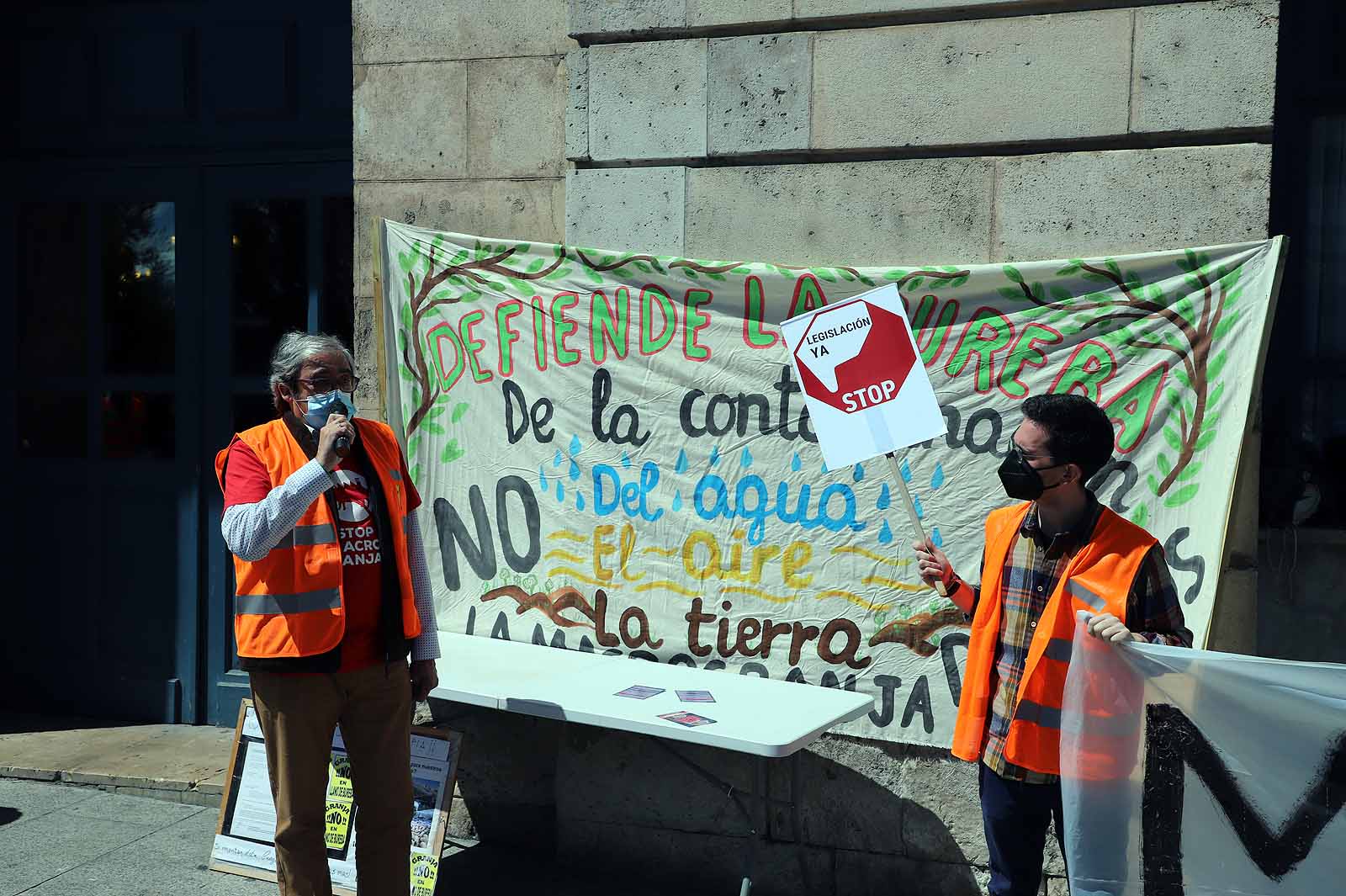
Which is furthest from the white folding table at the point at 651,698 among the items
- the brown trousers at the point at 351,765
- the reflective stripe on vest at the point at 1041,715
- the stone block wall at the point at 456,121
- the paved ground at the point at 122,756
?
the paved ground at the point at 122,756

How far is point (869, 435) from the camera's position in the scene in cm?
355

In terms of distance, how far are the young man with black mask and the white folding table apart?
64cm

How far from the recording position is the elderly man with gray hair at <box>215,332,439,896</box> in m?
3.46

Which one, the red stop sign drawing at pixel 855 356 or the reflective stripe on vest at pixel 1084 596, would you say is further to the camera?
the red stop sign drawing at pixel 855 356

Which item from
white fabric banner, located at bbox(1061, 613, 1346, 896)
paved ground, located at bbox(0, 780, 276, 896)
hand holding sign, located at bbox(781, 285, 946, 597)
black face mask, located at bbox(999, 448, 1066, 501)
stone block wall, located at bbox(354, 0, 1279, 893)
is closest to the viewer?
white fabric banner, located at bbox(1061, 613, 1346, 896)

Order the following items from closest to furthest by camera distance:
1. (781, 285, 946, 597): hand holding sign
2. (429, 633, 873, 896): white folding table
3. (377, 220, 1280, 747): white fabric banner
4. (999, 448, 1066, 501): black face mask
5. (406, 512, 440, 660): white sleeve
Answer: (999, 448, 1066, 501): black face mask, (781, 285, 946, 597): hand holding sign, (429, 633, 873, 896): white folding table, (406, 512, 440, 660): white sleeve, (377, 220, 1280, 747): white fabric banner

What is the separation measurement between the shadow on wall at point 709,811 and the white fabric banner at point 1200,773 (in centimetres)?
122

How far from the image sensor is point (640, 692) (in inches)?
165

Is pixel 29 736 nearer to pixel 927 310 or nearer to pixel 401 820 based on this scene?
pixel 401 820

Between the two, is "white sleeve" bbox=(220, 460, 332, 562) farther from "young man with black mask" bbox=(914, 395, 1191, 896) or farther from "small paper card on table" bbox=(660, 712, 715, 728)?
"young man with black mask" bbox=(914, 395, 1191, 896)

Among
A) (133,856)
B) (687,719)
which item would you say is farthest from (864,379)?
Result: (133,856)

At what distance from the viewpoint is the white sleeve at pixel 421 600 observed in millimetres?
3873

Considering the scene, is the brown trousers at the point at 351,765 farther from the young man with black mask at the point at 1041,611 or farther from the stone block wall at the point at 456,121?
the stone block wall at the point at 456,121

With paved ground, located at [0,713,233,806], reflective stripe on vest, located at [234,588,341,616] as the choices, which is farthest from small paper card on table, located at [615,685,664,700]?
paved ground, located at [0,713,233,806]
